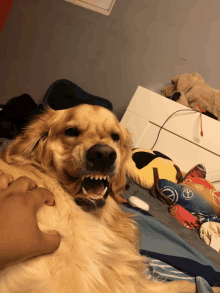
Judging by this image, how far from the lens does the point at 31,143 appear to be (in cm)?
78

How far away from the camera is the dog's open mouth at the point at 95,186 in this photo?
0.75 metres

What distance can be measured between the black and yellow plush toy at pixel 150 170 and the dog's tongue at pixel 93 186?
707 mm

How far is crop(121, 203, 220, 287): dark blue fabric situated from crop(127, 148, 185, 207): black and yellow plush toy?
46cm

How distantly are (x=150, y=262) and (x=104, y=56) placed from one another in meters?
2.48

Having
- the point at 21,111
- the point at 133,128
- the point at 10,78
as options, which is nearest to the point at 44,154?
the point at 21,111

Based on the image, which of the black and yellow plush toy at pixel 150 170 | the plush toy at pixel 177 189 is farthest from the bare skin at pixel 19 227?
the black and yellow plush toy at pixel 150 170

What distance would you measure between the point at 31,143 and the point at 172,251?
0.90m

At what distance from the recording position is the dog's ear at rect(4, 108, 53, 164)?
718 millimetres

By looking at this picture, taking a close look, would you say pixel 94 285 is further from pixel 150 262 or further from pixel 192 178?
pixel 192 178

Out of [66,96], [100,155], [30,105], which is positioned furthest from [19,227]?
[66,96]

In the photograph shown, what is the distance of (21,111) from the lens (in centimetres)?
152

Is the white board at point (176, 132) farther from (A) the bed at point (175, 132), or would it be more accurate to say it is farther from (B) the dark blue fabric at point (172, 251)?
(B) the dark blue fabric at point (172, 251)

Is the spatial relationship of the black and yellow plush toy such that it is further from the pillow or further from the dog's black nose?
the dog's black nose

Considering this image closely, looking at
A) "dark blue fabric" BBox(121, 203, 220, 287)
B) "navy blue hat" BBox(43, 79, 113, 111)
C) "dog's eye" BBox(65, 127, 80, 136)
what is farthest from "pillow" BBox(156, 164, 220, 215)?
"navy blue hat" BBox(43, 79, 113, 111)
